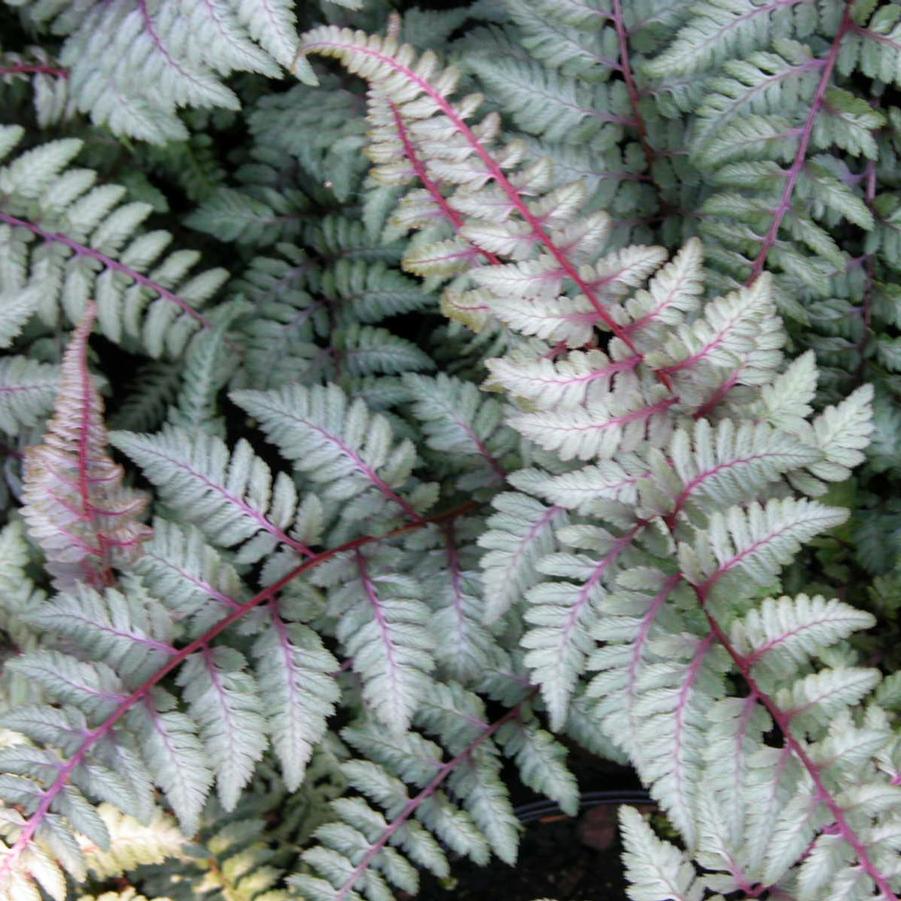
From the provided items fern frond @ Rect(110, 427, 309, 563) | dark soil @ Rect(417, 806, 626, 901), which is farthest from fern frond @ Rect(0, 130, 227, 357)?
dark soil @ Rect(417, 806, 626, 901)

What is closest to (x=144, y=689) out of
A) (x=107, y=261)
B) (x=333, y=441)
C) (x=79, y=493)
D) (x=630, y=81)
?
(x=79, y=493)

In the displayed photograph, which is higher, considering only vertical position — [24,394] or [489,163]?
[489,163]

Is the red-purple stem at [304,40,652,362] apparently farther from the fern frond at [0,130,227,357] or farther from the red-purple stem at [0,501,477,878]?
the fern frond at [0,130,227,357]

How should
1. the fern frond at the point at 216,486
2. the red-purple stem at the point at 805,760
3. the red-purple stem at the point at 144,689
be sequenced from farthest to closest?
the fern frond at the point at 216,486
the red-purple stem at the point at 144,689
the red-purple stem at the point at 805,760

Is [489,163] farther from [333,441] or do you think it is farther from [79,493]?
[79,493]

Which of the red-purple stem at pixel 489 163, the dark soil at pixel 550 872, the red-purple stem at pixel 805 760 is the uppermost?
the red-purple stem at pixel 489 163

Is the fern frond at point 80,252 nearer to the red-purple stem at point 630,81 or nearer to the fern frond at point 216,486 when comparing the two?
the fern frond at point 216,486

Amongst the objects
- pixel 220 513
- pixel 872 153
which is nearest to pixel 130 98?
pixel 220 513

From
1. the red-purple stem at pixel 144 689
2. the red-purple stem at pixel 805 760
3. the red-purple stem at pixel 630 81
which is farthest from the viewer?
the red-purple stem at pixel 630 81

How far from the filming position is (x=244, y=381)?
1968 mm

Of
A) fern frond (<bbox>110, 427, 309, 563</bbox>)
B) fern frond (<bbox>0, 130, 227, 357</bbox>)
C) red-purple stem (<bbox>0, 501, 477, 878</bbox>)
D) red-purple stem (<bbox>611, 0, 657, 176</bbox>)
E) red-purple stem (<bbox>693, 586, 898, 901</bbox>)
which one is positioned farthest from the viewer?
fern frond (<bbox>0, 130, 227, 357</bbox>)

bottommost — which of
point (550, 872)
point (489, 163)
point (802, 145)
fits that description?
point (550, 872)

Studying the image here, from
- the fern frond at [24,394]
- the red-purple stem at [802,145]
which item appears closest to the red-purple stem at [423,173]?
the red-purple stem at [802,145]

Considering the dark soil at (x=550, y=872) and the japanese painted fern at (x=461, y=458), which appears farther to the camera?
the dark soil at (x=550, y=872)
